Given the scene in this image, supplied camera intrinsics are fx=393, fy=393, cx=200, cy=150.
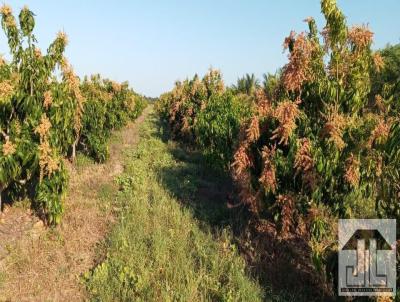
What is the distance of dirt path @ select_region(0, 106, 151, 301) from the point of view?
520cm

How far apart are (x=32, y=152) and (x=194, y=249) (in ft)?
10.7

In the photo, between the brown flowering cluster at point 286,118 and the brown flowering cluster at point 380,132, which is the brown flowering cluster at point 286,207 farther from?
the brown flowering cluster at point 380,132

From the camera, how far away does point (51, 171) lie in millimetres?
6902

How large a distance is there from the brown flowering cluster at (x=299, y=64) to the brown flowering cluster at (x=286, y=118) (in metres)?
0.32

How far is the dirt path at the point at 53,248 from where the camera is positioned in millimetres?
5199

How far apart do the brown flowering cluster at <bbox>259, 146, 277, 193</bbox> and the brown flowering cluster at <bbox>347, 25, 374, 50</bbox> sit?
74.0 inches

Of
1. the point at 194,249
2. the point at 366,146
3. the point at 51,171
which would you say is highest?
the point at 366,146

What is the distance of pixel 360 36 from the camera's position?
551cm

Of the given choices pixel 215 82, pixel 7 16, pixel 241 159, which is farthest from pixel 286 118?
pixel 215 82

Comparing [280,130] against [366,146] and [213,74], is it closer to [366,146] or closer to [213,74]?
[366,146]

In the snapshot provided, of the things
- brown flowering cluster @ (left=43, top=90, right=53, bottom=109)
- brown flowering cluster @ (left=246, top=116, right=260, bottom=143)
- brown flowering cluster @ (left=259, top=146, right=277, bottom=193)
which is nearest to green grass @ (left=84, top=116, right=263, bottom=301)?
brown flowering cluster @ (left=259, top=146, right=277, bottom=193)

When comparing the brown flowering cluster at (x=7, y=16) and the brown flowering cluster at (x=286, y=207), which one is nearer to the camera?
the brown flowering cluster at (x=286, y=207)

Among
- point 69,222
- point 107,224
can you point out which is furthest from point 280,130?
point 69,222

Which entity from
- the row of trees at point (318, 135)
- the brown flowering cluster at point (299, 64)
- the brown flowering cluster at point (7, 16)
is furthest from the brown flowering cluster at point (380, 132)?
the brown flowering cluster at point (7, 16)
